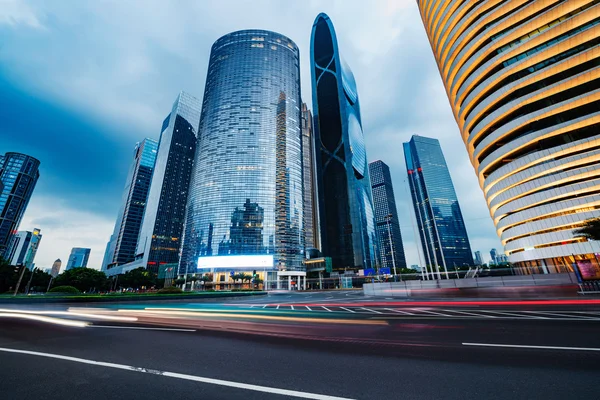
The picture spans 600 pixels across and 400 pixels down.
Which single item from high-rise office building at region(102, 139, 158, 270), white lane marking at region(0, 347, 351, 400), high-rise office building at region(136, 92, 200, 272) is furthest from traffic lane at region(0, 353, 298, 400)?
high-rise office building at region(102, 139, 158, 270)

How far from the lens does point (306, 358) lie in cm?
527

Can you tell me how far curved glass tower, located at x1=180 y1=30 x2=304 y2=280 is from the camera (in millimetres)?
123938

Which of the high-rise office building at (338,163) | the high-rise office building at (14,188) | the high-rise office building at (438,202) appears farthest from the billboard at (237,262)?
the high-rise office building at (14,188)

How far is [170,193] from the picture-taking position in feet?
551

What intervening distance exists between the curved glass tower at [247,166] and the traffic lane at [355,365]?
373ft

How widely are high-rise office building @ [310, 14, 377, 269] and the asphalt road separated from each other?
464 feet

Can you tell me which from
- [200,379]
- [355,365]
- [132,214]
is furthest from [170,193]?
[355,365]

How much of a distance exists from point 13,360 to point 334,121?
170 meters

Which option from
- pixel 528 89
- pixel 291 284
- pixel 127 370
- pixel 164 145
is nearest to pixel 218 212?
pixel 291 284

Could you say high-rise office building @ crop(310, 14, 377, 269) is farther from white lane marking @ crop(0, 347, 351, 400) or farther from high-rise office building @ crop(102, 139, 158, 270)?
white lane marking @ crop(0, 347, 351, 400)

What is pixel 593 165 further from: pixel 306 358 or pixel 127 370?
pixel 127 370

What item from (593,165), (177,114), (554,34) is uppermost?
(177,114)

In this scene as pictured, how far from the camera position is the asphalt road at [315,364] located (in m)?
3.54

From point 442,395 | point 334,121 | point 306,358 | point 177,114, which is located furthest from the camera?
point 177,114
